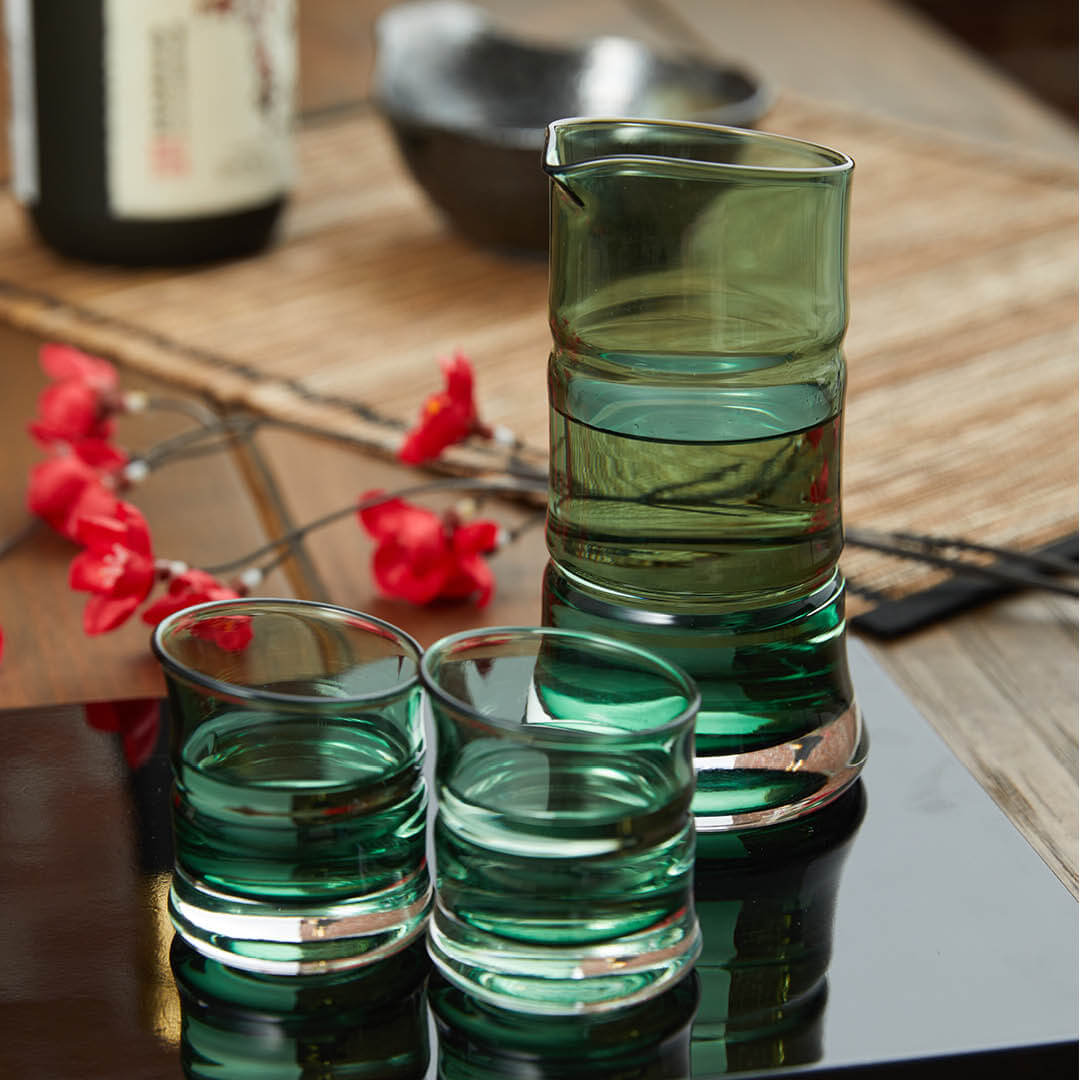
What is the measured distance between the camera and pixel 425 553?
2.11 feet

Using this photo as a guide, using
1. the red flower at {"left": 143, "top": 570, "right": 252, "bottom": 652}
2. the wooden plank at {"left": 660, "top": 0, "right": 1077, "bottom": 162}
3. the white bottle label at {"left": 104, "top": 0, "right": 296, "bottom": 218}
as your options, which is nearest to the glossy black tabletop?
the red flower at {"left": 143, "top": 570, "right": 252, "bottom": 652}

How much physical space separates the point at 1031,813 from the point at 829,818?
90 mm

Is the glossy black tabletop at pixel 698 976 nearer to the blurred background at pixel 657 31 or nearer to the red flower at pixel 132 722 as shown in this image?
the red flower at pixel 132 722

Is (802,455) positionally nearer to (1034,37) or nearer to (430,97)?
(430,97)

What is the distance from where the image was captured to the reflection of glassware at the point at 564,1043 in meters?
0.36

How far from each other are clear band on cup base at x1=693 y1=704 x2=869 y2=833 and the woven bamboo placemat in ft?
0.73

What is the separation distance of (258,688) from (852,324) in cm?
64

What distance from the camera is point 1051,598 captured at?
2.22 ft

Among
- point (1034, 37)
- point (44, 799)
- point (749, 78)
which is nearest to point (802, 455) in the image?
point (44, 799)

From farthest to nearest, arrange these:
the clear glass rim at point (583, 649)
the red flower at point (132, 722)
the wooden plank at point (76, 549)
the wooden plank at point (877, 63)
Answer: the wooden plank at point (877, 63), the wooden plank at point (76, 549), the red flower at point (132, 722), the clear glass rim at point (583, 649)

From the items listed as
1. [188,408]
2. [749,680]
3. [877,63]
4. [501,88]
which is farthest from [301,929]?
[877,63]

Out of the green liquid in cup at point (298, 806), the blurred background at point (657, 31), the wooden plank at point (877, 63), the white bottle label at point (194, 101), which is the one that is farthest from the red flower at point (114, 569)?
the wooden plank at point (877, 63)

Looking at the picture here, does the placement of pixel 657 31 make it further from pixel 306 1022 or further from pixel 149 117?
pixel 306 1022

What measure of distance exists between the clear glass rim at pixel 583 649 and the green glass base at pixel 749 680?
0.05m
